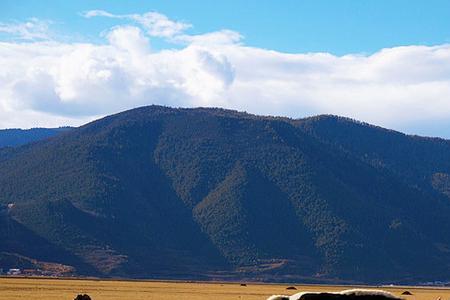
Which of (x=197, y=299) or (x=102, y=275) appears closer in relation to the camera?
(x=197, y=299)

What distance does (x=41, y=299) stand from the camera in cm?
6219

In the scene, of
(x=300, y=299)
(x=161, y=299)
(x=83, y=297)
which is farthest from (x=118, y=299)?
(x=300, y=299)

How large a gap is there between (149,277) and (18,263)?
91.3 feet

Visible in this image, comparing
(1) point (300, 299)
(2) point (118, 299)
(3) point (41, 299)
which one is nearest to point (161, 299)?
(2) point (118, 299)

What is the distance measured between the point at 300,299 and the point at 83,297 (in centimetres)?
2360

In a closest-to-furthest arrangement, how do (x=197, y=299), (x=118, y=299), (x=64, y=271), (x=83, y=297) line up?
(x=83, y=297) → (x=118, y=299) → (x=197, y=299) → (x=64, y=271)

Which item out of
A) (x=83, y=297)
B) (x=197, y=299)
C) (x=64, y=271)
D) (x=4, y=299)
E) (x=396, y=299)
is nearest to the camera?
(x=396, y=299)

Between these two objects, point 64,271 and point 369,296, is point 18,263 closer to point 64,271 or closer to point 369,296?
point 64,271

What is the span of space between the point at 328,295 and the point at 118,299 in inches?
1604

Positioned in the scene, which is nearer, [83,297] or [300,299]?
[300,299]

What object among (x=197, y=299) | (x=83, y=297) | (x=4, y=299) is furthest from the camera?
(x=197, y=299)

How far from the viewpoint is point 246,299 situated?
242 feet

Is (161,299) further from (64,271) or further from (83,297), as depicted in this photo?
(64,271)

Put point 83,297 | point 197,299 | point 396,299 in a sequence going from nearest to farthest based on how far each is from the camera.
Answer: point 396,299 < point 83,297 < point 197,299
